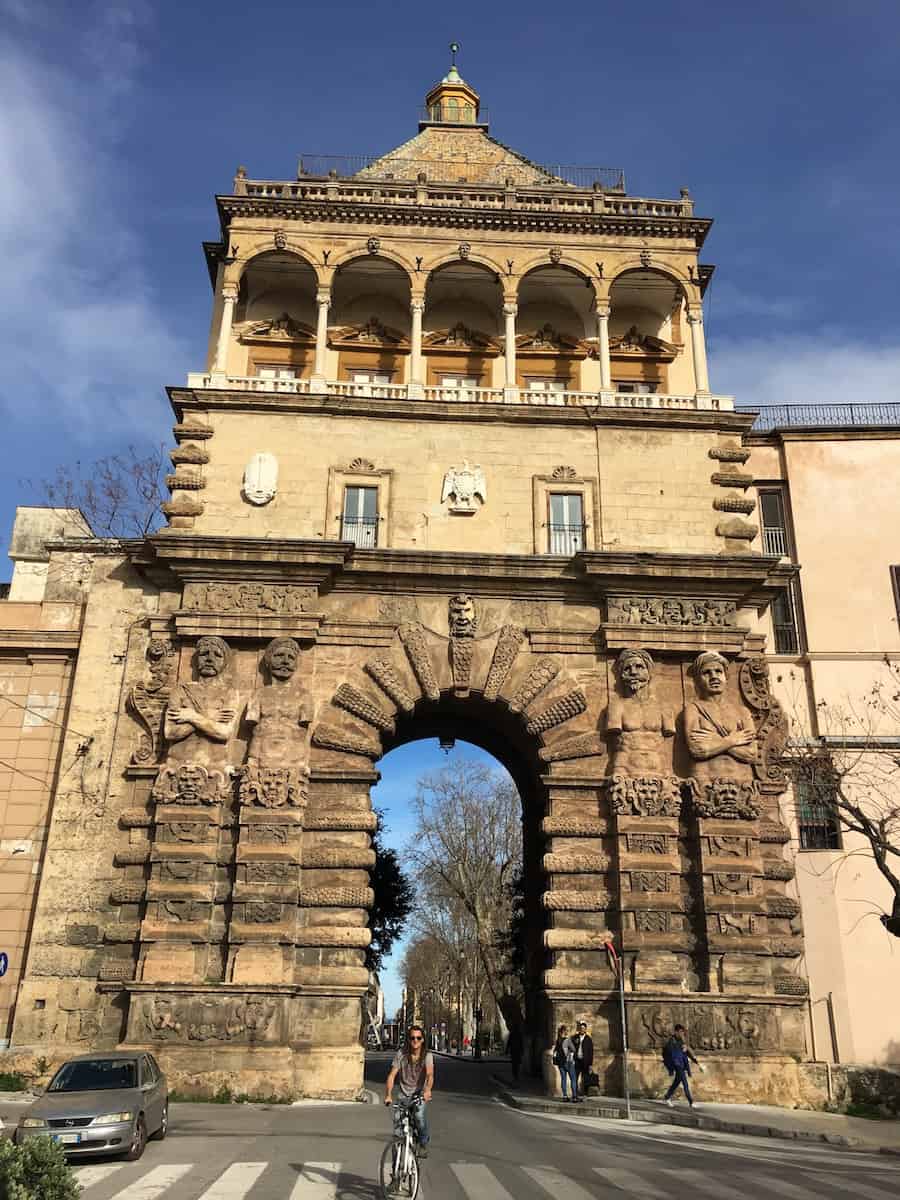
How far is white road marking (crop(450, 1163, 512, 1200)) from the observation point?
932cm

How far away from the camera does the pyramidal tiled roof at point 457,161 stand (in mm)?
28000

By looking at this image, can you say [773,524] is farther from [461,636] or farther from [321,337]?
[321,337]

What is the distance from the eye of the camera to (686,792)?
1994cm

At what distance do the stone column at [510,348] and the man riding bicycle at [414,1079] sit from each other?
16.1m

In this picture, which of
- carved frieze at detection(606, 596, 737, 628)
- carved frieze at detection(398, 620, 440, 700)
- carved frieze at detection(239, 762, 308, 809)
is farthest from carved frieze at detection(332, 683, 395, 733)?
carved frieze at detection(606, 596, 737, 628)

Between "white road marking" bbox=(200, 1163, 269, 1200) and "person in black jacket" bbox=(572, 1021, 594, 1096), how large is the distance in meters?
8.37

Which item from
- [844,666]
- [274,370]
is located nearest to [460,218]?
[274,370]

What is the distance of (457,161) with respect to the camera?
93.8ft

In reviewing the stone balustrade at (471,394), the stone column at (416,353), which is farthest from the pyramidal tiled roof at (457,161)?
the stone balustrade at (471,394)

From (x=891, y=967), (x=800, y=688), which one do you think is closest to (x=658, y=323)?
(x=800, y=688)

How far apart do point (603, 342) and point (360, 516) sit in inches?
287

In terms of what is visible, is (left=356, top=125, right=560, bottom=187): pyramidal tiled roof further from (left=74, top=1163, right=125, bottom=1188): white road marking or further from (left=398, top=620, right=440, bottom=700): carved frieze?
(left=74, top=1163, right=125, bottom=1188): white road marking

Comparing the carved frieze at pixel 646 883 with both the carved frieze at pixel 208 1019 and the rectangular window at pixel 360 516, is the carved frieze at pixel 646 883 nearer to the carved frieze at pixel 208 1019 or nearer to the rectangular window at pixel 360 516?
the carved frieze at pixel 208 1019

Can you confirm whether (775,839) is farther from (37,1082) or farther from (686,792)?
(37,1082)
